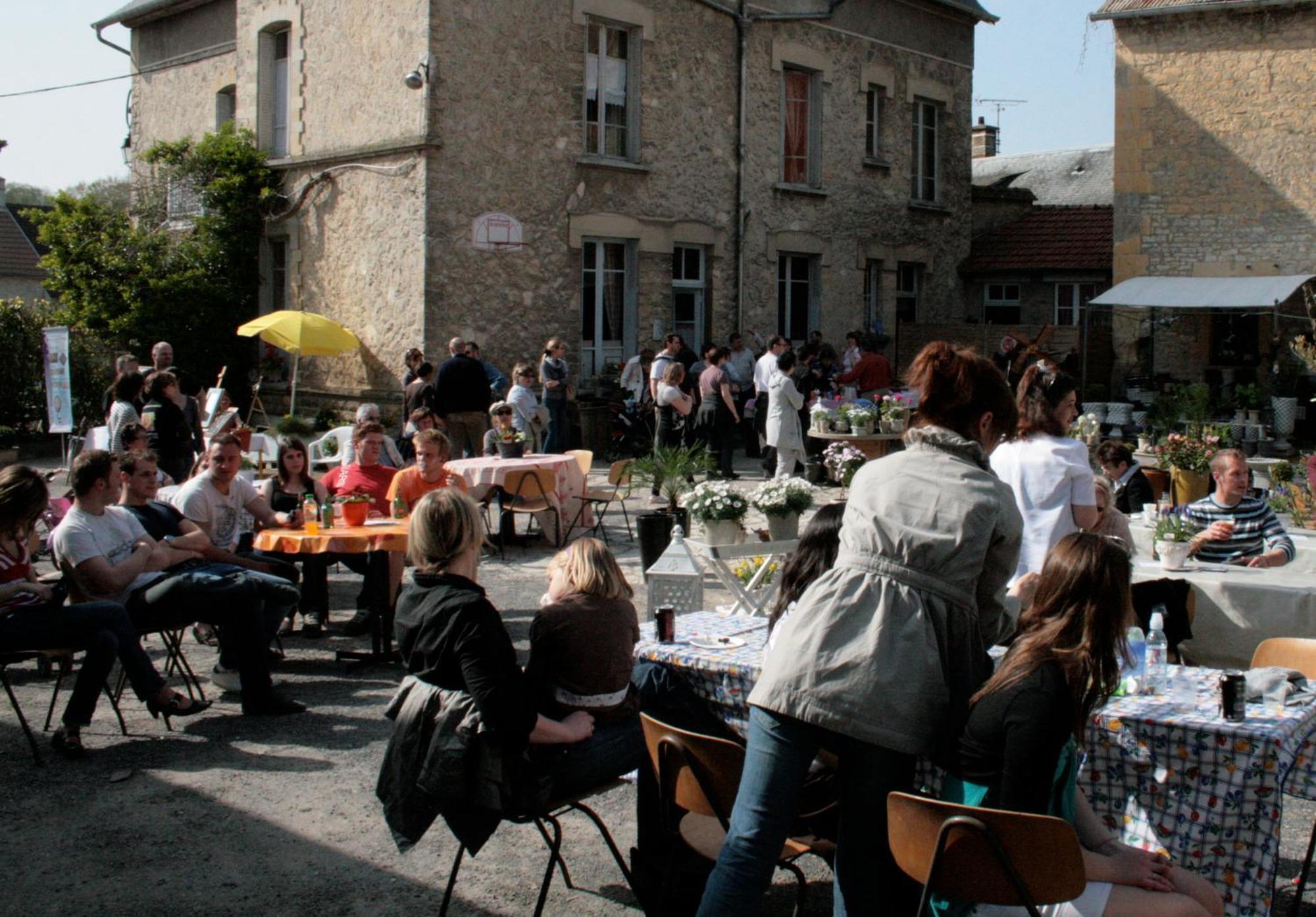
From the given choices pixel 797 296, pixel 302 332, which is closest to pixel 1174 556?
pixel 302 332

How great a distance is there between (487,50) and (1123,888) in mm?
13827

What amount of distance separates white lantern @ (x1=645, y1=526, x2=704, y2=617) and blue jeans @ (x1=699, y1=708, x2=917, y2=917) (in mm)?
2223

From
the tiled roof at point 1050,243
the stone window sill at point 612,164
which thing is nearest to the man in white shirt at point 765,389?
the stone window sill at point 612,164

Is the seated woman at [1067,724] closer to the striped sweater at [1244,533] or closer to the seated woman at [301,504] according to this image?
the striped sweater at [1244,533]

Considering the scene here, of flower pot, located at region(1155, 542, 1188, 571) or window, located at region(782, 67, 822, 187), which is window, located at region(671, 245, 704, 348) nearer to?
window, located at region(782, 67, 822, 187)

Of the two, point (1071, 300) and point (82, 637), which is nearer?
point (82, 637)

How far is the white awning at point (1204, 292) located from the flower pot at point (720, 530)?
39.9 ft

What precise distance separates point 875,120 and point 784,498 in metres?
15.2

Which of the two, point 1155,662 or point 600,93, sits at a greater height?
point 600,93

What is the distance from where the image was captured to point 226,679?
6453 mm

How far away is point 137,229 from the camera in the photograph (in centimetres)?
1797

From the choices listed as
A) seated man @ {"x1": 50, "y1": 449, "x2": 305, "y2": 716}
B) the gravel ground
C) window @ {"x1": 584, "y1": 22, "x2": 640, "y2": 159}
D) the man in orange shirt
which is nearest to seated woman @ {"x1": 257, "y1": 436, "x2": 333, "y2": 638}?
the man in orange shirt

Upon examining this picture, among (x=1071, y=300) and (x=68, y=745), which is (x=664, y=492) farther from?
(x=1071, y=300)

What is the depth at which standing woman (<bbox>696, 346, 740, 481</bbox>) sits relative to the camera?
1380 centimetres
